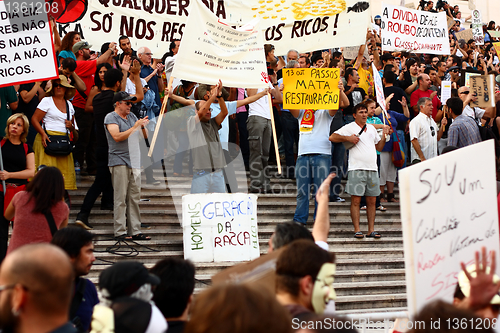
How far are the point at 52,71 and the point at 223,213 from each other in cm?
283

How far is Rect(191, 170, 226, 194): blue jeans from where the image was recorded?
858 cm

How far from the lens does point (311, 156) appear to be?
9.64 meters

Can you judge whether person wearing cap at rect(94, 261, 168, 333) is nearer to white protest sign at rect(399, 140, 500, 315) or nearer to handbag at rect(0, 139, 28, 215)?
white protest sign at rect(399, 140, 500, 315)

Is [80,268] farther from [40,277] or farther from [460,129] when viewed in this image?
[460,129]

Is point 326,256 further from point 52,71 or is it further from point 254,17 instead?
point 254,17

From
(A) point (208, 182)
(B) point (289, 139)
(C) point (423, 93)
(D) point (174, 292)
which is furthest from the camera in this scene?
(C) point (423, 93)

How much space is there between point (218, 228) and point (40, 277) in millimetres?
5856

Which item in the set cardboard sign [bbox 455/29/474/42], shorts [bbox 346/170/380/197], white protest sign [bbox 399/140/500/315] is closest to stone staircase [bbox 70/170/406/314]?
shorts [bbox 346/170/380/197]

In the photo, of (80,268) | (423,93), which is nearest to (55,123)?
(80,268)

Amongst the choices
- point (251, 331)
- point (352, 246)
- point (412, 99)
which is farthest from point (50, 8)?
point (251, 331)

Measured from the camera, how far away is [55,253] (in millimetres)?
2449

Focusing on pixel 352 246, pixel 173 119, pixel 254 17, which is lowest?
pixel 352 246

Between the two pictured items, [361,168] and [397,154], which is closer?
[361,168]

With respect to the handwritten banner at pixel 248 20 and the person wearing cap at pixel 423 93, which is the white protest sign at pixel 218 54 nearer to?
the handwritten banner at pixel 248 20
